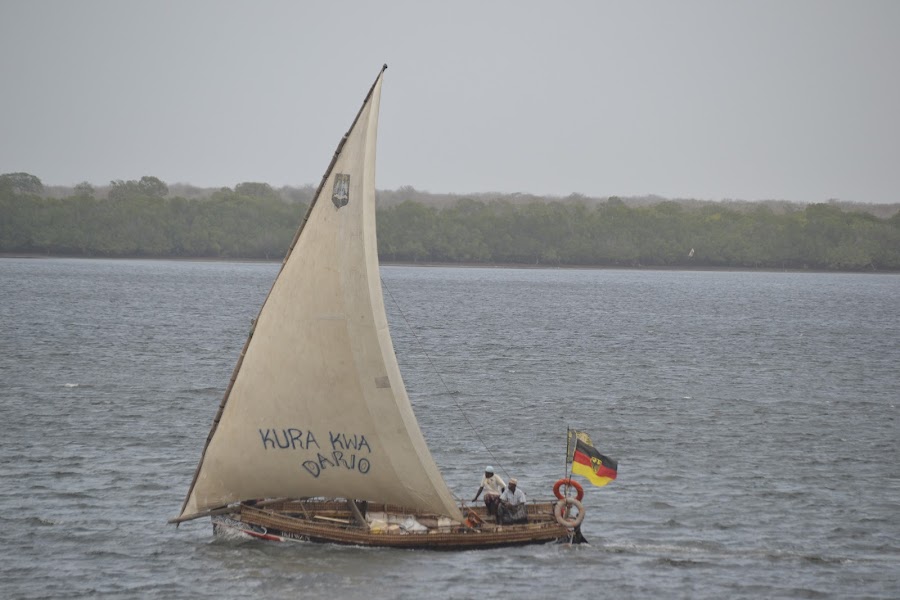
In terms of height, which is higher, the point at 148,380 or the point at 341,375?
the point at 341,375

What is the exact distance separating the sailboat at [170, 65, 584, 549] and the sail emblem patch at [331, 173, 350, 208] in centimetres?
4

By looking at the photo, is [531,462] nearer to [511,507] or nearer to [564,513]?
[564,513]

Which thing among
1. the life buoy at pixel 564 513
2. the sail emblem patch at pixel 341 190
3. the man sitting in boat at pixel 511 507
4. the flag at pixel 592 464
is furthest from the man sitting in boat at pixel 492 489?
the sail emblem patch at pixel 341 190

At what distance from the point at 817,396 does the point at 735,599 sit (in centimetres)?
4050

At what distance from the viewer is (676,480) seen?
46469 mm

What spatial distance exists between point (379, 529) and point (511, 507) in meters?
3.81

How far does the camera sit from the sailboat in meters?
33.2

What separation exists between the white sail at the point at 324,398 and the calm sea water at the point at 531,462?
1.98 meters

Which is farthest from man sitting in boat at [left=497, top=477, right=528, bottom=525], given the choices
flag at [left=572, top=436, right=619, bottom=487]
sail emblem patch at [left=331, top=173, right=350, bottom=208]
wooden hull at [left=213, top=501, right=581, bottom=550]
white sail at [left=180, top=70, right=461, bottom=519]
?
sail emblem patch at [left=331, top=173, right=350, bottom=208]

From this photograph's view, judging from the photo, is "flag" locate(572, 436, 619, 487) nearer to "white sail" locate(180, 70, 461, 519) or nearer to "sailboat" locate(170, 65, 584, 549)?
"sailboat" locate(170, 65, 584, 549)

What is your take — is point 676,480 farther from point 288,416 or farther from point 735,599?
point 288,416

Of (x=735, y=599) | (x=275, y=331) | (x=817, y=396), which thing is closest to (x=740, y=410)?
(x=817, y=396)

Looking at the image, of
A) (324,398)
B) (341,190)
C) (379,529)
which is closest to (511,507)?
(379,529)

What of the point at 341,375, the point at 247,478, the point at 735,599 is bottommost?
the point at 735,599
